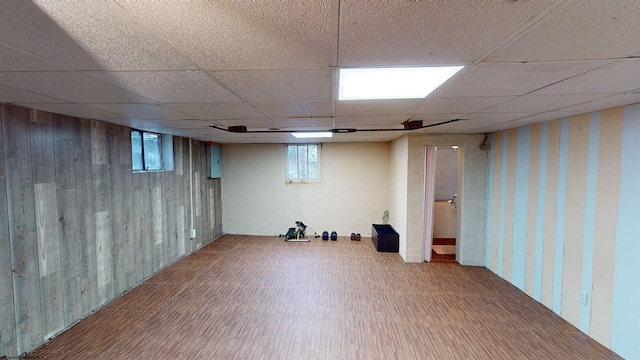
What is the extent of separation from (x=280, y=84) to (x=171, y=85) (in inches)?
28.5

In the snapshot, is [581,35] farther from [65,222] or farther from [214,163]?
[214,163]

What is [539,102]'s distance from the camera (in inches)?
88.7

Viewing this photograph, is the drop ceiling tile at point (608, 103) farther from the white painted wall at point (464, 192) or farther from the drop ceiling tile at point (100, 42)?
the drop ceiling tile at point (100, 42)

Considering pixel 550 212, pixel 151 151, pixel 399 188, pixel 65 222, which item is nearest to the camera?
pixel 65 222

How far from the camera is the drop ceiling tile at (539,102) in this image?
2.06m

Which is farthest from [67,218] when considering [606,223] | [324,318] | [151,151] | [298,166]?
[606,223]

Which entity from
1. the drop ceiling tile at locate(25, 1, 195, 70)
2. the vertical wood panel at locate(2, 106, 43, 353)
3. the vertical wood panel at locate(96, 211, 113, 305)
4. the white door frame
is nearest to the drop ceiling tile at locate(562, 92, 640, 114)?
the white door frame

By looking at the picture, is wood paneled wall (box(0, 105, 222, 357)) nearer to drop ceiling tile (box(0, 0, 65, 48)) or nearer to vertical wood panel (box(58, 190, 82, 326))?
vertical wood panel (box(58, 190, 82, 326))

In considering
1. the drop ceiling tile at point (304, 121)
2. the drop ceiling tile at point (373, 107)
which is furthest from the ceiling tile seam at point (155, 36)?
the drop ceiling tile at point (304, 121)

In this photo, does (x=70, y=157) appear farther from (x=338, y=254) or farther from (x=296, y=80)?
(x=338, y=254)

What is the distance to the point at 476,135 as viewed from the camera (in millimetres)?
4539

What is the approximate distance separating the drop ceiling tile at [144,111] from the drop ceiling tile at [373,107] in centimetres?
163

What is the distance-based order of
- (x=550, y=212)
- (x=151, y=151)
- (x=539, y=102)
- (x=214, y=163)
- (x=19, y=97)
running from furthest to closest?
1. (x=214, y=163)
2. (x=151, y=151)
3. (x=550, y=212)
4. (x=539, y=102)
5. (x=19, y=97)

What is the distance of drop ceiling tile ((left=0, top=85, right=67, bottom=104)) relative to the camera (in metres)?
1.85
